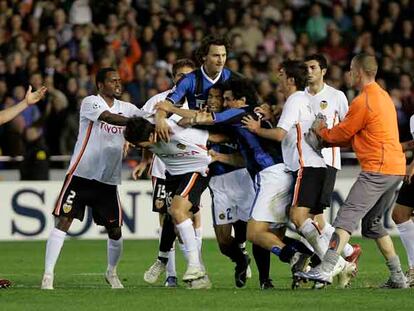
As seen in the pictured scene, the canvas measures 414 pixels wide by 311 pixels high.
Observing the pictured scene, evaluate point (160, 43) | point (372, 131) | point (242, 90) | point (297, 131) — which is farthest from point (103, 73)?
point (160, 43)

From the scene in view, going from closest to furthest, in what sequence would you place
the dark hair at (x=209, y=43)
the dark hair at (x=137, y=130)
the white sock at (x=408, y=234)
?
1. the dark hair at (x=137, y=130)
2. the dark hair at (x=209, y=43)
3. the white sock at (x=408, y=234)

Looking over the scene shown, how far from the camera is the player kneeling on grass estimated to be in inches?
516

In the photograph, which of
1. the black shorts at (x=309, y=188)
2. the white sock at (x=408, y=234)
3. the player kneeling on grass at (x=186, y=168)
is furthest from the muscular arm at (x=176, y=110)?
the white sock at (x=408, y=234)

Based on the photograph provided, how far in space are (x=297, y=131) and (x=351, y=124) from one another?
1.10 meters

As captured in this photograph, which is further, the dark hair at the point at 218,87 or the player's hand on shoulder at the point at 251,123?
the dark hair at the point at 218,87

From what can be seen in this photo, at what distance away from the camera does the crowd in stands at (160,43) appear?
22781 mm

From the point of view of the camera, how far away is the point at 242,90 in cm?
1343

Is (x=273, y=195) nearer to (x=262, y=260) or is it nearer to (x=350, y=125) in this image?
(x=262, y=260)

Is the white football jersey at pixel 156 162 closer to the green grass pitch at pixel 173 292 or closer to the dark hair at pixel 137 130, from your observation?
the green grass pitch at pixel 173 292

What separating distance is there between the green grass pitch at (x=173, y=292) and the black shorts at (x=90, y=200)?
71 centimetres

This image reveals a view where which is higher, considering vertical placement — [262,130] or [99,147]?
[262,130]

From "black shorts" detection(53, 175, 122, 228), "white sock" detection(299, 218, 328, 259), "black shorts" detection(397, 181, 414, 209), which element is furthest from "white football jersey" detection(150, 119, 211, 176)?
"black shorts" detection(397, 181, 414, 209)

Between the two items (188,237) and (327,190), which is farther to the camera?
(327,190)

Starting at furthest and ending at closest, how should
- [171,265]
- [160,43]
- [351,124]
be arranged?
[160,43] < [171,265] < [351,124]
